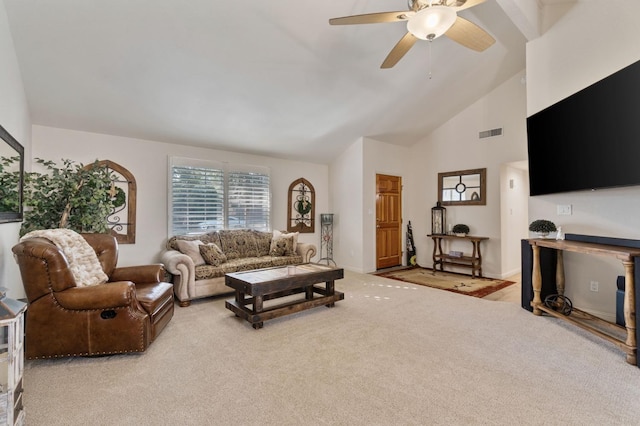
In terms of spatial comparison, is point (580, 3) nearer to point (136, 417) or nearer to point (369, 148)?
point (369, 148)

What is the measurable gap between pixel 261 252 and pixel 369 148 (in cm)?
302

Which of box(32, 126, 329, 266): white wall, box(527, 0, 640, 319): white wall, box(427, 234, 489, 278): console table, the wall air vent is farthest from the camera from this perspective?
box(427, 234, 489, 278): console table

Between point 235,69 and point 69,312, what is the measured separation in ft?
9.87

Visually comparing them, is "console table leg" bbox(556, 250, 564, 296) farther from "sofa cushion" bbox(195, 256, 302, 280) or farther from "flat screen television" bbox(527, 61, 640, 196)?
"sofa cushion" bbox(195, 256, 302, 280)

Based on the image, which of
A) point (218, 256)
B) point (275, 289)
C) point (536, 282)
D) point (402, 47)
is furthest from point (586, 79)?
point (218, 256)

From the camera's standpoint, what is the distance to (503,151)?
17.7ft

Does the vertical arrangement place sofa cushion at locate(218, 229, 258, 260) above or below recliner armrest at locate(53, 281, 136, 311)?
above

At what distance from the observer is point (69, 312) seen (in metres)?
2.40

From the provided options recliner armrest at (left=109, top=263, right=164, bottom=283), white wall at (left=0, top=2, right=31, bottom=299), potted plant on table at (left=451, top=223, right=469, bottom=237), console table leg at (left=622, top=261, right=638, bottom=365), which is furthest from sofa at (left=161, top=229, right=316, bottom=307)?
console table leg at (left=622, top=261, right=638, bottom=365)

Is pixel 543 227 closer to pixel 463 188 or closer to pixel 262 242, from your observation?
pixel 463 188

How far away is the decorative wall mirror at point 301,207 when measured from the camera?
20.9 ft

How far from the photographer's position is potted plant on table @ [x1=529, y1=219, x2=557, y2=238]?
3500mm

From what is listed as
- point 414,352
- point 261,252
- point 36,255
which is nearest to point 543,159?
point 414,352

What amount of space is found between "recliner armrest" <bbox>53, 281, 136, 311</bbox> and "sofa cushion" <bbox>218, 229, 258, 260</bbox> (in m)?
2.39
